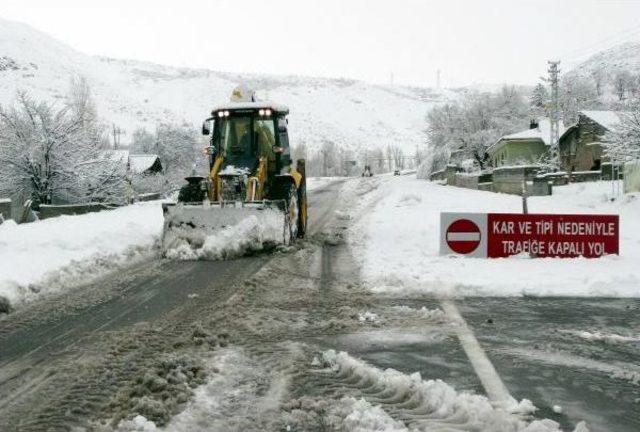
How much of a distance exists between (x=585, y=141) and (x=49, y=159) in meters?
38.3

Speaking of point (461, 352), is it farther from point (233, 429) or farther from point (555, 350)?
point (233, 429)

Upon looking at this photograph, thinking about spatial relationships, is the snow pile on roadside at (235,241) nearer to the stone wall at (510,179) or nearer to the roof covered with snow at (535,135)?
the stone wall at (510,179)

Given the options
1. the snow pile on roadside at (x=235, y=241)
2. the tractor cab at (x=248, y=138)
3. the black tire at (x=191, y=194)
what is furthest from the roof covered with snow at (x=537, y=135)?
the snow pile on roadside at (x=235, y=241)

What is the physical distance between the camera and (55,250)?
35.4 ft

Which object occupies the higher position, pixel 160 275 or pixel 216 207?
pixel 216 207

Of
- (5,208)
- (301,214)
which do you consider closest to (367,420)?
(301,214)

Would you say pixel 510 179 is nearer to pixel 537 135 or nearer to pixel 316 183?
pixel 537 135

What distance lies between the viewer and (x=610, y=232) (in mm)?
9594

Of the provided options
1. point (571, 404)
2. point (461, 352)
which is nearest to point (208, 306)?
point (461, 352)

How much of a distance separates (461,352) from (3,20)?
219 meters

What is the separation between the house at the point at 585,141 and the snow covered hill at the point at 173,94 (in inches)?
2874

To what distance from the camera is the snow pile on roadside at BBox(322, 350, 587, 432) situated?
321cm

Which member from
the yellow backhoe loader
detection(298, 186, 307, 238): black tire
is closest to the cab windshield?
the yellow backhoe loader

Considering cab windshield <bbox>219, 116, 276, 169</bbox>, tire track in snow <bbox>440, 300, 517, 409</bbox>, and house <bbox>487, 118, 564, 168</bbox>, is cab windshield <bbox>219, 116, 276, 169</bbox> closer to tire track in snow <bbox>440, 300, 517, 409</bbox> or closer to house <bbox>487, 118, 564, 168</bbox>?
tire track in snow <bbox>440, 300, 517, 409</bbox>
